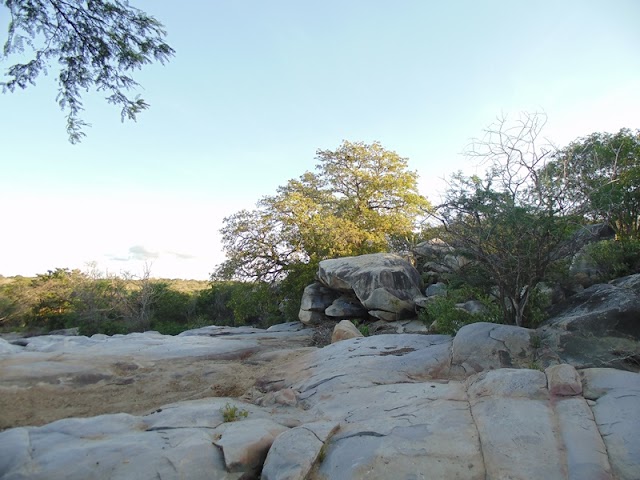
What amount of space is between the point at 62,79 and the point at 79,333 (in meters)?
21.1

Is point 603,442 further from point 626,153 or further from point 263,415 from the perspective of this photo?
point 626,153

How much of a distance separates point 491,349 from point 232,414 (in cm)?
428

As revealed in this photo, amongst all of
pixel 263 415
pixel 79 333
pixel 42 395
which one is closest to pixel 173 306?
pixel 79 333

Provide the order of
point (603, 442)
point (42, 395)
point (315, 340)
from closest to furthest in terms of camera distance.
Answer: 1. point (603, 442)
2. point (42, 395)
3. point (315, 340)

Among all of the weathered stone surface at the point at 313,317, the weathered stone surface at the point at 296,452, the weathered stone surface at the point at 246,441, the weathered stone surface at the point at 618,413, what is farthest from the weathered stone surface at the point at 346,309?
the weathered stone surface at the point at 296,452

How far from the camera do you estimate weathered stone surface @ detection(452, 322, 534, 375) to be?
6203mm

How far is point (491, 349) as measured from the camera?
21.0ft

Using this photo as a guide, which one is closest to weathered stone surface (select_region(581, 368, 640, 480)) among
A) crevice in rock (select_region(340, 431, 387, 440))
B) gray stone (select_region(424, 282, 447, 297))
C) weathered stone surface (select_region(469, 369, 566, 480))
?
weathered stone surface (select_region(469, 369, 566, 480))

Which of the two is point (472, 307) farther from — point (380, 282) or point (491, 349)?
point (380, 282)

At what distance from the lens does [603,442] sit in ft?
11.9

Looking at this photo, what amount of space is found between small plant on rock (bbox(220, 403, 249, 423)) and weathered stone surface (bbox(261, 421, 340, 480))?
1090mm

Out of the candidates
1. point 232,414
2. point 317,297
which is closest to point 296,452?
point 232,414

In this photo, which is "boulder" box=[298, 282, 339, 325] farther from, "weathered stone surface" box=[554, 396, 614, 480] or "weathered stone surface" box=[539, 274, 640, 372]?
"weathered stone surface" box=[554, 396, 614, 480]

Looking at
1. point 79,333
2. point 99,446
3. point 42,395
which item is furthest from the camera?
point 79,333
